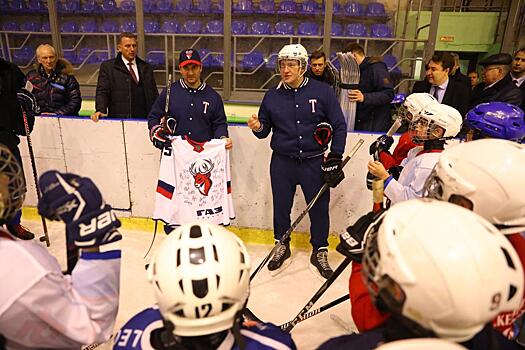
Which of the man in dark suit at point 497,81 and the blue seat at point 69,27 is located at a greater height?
the blue seat at point 69,27

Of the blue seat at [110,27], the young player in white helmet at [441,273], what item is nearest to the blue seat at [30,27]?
the blue seat at [110,27]

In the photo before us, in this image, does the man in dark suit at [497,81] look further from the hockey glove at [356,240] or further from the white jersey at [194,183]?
the hockey glove at [356,240]

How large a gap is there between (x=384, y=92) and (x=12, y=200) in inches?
116

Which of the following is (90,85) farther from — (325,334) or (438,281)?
(438,281)

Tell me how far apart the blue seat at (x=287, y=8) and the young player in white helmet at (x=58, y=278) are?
6.30 m

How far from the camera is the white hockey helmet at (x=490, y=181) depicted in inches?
42.8

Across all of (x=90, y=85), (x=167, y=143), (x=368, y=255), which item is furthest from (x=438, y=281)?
(x=90, y=85)

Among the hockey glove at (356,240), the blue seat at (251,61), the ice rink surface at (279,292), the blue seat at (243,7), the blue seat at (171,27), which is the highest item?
the blue seat at (243,7)

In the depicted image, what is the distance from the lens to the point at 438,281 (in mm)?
761

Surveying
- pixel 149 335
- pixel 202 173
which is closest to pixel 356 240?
pixel 149 335

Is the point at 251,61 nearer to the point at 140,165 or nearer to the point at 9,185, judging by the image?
the point at 140,165

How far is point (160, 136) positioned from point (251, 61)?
4.34 m

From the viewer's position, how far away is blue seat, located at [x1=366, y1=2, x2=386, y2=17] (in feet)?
21.9

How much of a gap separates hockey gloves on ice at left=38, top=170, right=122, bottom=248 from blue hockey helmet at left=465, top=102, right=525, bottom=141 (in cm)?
154
